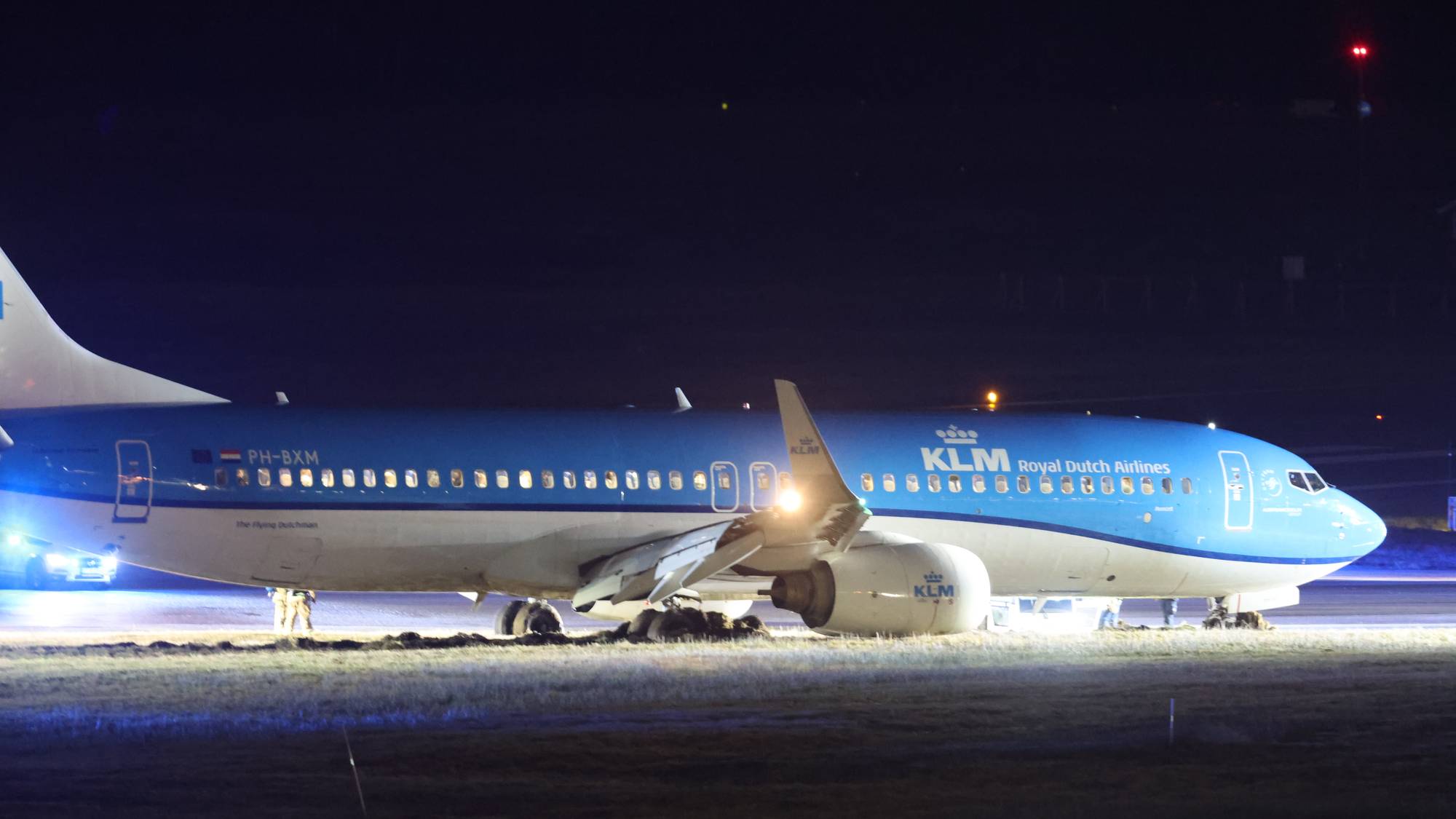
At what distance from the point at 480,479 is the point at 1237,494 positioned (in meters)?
11.4

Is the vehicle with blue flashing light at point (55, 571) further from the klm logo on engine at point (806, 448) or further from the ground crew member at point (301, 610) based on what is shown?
the klm logo on engine at point (806, 448)

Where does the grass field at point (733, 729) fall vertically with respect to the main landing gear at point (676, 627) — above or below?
below

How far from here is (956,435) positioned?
26906 mm

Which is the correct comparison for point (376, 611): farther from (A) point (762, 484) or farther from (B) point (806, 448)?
(B) point (806, 448)

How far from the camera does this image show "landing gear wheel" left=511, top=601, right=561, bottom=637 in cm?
2667

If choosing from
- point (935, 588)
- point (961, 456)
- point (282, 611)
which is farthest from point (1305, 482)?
point (282, 611)

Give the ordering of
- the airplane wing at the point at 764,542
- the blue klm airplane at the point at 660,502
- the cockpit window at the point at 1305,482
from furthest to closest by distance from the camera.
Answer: the cockpit window at the point at 1305,482 < the blue klm airplane at the point at 660,502 < the airplane wing at the point at 764,542

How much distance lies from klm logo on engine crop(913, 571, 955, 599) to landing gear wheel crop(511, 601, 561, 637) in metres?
6.10

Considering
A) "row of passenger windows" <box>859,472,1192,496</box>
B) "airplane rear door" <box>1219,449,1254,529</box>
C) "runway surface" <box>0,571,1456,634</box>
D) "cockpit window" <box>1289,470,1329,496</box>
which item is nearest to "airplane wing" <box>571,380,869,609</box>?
"row of passenger windows" <box>859,472,1192,496</box>

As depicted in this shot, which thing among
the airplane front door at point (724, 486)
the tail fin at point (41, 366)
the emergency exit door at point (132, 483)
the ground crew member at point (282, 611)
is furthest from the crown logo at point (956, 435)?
the emergency exit door at point (132, 483)

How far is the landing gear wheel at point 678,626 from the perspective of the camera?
2462cm

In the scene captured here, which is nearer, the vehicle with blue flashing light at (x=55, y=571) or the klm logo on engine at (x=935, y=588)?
the klm logo on engine at (x=935, y=588)

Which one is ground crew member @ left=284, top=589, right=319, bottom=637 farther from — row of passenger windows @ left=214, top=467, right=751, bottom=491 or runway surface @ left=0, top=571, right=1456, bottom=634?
row of passenger windows @ left=214, top=467, right=751, bottom=491

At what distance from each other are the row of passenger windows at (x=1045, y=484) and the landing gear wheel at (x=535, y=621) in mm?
4871
